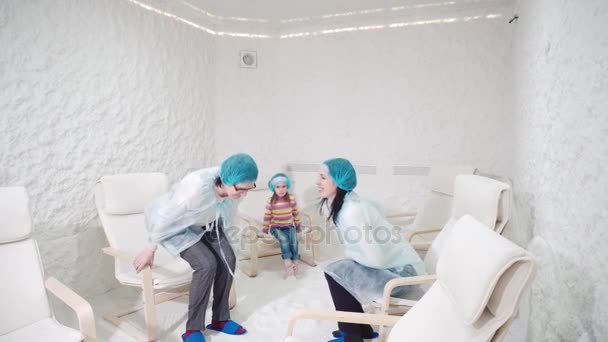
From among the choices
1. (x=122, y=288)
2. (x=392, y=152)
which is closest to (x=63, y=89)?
(x=122, y=288)

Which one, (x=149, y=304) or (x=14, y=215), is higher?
(x=14, y=215)

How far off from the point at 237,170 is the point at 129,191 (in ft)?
3.05

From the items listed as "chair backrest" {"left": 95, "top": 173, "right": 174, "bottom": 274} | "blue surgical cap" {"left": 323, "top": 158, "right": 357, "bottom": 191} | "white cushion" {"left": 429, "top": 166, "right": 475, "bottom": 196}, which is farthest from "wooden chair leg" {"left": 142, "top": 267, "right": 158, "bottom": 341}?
"white cushion" {"left": 429, "top": 166, "right": 475, "bottom": 196}

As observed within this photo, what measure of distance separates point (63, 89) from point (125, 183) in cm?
75

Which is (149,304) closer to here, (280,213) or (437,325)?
(280,213)

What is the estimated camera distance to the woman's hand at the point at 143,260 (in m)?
1.88

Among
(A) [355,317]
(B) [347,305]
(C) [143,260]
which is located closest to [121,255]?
(C) [143,260]

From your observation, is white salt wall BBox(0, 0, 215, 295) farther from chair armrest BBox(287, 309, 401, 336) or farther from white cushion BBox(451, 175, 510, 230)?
white cushion BBox(451, 175, 510, 230)

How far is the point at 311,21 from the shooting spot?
11.6ft

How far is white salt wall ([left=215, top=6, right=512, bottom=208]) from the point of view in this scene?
3096 mm

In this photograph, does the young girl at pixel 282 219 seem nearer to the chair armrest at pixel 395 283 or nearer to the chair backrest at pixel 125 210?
the chair backrest at pixel 125 210

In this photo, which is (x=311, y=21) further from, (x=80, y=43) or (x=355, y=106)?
(x=80, y=43)

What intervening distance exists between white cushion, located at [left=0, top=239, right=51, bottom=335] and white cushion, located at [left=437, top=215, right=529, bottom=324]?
5.80 ft

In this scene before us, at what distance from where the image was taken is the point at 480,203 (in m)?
1.71
